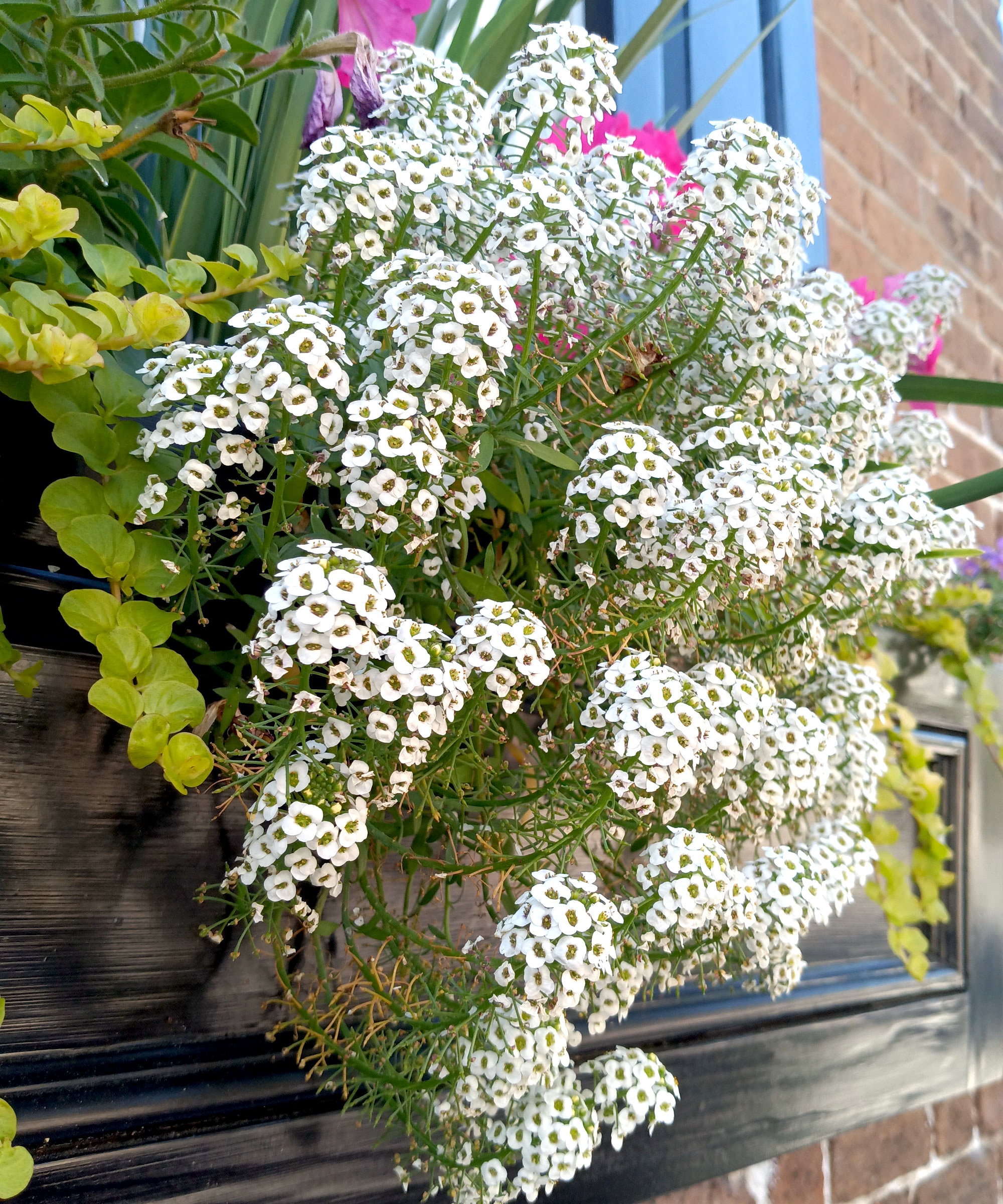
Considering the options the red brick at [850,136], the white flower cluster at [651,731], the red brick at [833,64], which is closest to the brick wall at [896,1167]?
the white flower cluster at [651,731]

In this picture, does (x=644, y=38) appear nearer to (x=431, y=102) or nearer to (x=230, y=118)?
(x=431, y=102)

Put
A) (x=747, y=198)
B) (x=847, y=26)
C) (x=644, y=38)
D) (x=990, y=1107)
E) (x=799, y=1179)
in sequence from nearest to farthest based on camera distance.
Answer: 1. (x=747, y=198)
2. (x=644, y=38)
3. (x=799, y=1179)
4. (x=990, y=1107)
5. (x=847, y=26)

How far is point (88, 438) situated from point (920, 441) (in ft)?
2.76

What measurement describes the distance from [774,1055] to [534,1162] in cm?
59

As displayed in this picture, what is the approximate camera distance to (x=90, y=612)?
0.50 m

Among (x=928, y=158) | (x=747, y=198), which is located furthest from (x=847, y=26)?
(x=747, y=198)

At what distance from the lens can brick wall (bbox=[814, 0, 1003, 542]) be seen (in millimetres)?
1759

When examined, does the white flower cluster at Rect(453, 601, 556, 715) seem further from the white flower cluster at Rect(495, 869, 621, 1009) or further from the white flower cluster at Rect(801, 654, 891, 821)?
the white flower cluster at Rect(801, 654, 891, 821)

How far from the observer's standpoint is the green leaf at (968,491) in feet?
2.41

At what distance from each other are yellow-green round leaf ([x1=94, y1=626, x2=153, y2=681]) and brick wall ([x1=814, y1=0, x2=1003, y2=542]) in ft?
4.96

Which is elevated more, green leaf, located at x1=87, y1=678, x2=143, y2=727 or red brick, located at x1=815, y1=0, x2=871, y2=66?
red brick, located at x1=815, y1=0, x2=871, y2=66

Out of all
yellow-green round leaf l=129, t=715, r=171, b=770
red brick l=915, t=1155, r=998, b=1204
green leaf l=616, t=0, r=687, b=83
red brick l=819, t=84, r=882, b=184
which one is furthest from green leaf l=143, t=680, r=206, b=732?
red brick l=819, t=84, r=882, b=184

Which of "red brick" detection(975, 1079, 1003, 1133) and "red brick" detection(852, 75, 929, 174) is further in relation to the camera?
"red brick" detection(852, 75, 929, 174)

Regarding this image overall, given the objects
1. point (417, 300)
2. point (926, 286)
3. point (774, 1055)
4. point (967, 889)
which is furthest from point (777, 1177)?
point (417, 300)
